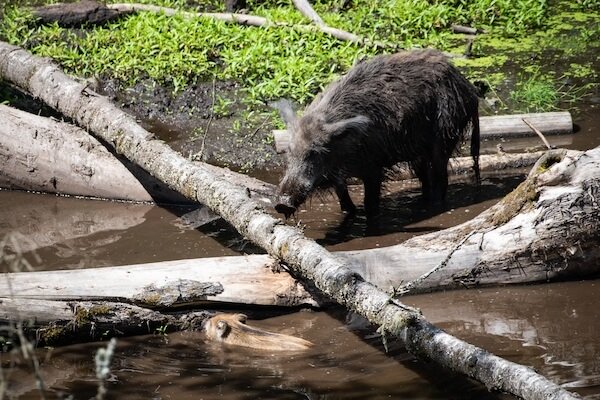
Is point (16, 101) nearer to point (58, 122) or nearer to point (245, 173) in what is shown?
point (58, 122)

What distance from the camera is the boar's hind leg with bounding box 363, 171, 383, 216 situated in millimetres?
8789

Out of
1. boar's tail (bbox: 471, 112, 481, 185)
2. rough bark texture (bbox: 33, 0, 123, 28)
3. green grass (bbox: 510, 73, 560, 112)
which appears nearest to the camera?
boar's tail (bbox: 471, 112, 481, 185)

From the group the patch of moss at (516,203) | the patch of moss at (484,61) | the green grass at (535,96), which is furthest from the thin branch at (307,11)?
the patch of moss at (516,203)

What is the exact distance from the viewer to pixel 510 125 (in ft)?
33.0

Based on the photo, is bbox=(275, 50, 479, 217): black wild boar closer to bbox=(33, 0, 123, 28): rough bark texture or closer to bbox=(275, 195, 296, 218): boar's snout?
bbox=(275, 195, 296, 218): boar's snout

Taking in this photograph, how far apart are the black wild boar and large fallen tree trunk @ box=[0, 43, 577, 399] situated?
3.24ft

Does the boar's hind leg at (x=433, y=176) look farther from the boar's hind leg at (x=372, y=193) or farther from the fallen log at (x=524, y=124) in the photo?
the fallen log at (x=524, y=124)

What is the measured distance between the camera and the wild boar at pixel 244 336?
249 inches

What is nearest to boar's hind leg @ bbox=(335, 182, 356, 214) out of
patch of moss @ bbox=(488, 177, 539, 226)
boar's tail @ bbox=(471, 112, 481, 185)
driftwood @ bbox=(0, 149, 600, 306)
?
boar's tail @ bbox=(471, 112, 481, 185)

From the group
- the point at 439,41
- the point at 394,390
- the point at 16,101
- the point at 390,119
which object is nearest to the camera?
the point at 394,390

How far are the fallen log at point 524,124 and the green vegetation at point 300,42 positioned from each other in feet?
2.07

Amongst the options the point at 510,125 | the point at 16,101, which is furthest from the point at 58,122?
the point at 510,125

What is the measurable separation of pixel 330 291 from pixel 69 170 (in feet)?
13.3

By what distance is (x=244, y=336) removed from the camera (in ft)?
21.0
